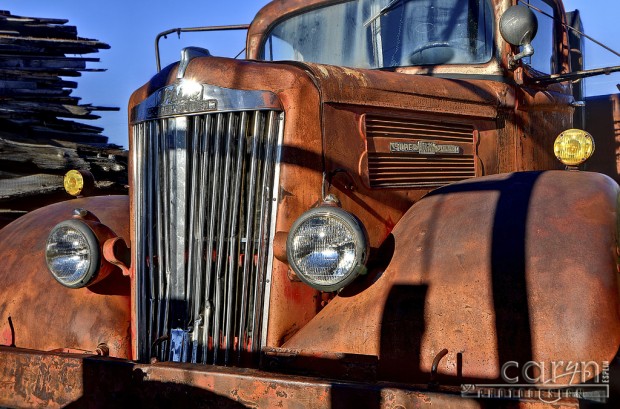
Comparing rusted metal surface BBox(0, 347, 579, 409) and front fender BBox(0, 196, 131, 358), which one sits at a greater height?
front fender BBox(0, 196, 131, 358)

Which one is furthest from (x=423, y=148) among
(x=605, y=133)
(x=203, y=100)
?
(x=605, y=133)

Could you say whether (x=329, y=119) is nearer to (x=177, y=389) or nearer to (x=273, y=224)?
(x=273, y=224)

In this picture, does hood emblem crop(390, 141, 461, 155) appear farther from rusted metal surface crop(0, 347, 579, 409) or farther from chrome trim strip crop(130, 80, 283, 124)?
rusted metal surface crop(0, 347, 579, 409)

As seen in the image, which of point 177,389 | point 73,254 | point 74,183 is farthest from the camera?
point 74,183

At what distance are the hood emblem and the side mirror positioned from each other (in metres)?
0.63

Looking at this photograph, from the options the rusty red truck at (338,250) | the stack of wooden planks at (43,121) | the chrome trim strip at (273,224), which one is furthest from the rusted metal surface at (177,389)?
the stack of wooden planks at (43,121)

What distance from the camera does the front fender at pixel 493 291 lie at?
104 inches

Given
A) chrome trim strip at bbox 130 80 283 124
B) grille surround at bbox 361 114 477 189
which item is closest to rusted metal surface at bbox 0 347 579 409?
chrome trim strip at bbox 130 80 283 124

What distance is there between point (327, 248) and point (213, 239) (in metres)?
0.58

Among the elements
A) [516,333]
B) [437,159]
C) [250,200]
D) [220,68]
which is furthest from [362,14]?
[516,333]

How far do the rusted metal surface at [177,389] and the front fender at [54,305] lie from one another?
580 mm

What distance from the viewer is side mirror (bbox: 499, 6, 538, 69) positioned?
394 cm

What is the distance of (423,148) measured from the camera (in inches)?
150

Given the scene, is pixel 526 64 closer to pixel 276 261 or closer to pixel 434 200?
pixel 434 200
